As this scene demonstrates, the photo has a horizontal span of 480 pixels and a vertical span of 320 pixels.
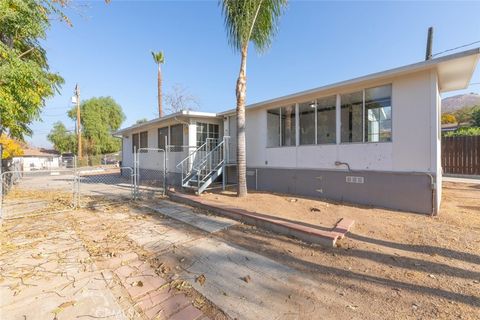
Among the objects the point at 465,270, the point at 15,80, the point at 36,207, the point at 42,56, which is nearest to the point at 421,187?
the point at 465,270

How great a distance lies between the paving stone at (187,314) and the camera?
221 centimetres

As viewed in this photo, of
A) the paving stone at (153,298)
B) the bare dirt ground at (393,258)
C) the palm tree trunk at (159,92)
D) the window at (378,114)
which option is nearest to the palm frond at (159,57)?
the palm tree trunk at (159,92)

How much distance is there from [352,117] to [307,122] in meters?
1.34

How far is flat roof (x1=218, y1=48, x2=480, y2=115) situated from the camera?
473cm

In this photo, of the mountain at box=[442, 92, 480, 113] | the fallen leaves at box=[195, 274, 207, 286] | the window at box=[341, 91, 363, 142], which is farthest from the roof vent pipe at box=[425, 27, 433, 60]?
the mountain at box=[442, 92, 480, 113]

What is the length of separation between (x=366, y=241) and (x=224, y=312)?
9.25 ft

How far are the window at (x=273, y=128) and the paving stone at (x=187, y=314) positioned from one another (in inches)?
265

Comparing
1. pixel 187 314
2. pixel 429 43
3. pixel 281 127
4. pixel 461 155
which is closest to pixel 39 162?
pixel 281 127

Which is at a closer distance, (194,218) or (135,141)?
(194,218)

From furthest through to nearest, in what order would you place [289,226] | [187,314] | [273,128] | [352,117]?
[273,128]
[352,117]
[289,226]
[187,314]

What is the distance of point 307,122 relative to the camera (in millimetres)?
7664

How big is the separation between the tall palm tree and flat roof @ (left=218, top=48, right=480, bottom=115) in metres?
1.69

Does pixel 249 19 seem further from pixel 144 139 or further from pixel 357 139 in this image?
pixel 144 139

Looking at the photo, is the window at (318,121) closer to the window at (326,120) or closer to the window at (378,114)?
the window at (326,120)
